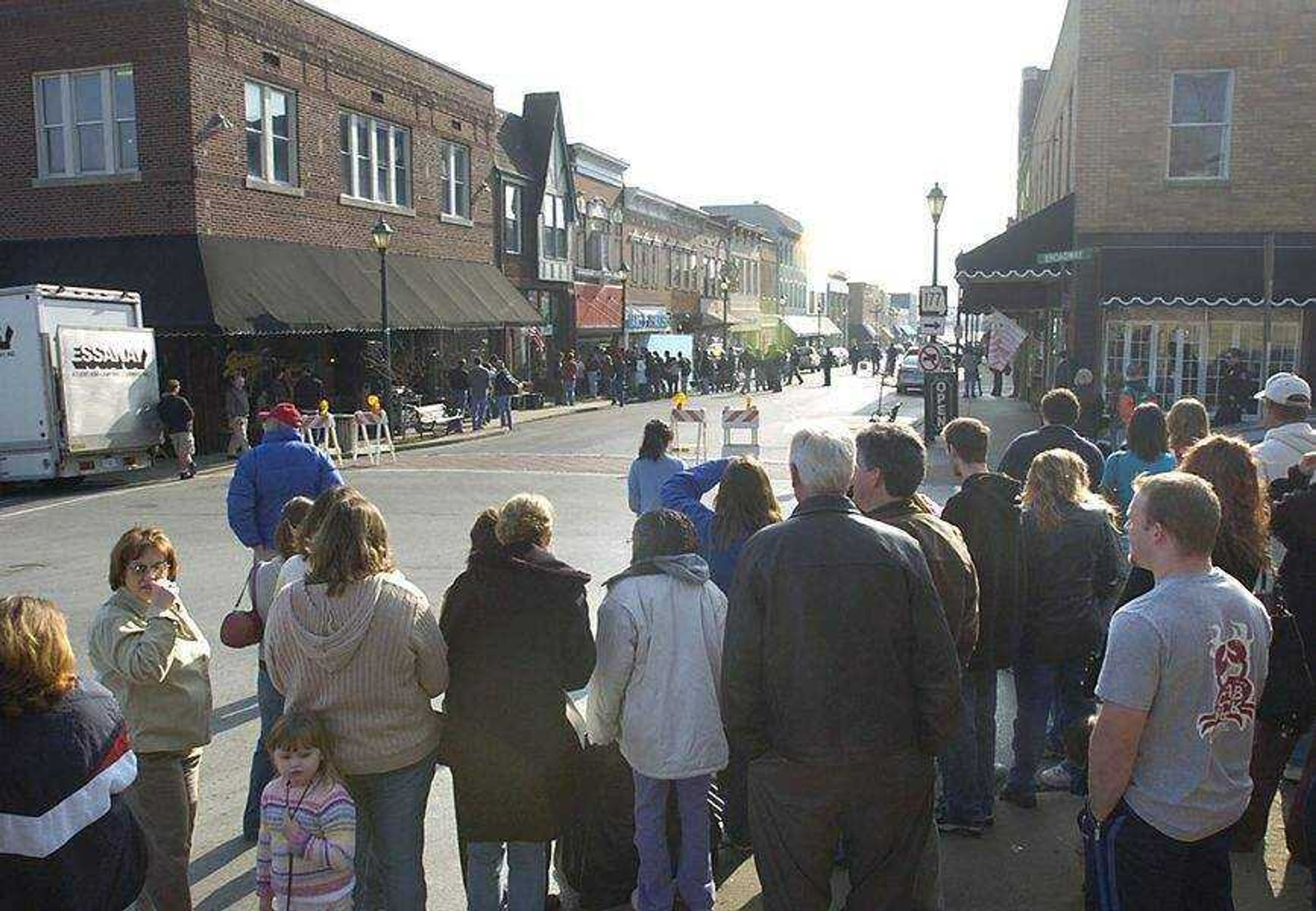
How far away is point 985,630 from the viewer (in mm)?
5320

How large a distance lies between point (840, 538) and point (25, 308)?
56.7 feet

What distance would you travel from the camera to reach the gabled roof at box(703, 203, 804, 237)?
3410 inches

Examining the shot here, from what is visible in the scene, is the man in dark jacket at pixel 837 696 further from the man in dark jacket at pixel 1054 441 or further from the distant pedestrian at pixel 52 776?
the man in dark jacket at pixel 1054 441

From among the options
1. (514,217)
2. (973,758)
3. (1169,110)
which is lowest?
(973,758)

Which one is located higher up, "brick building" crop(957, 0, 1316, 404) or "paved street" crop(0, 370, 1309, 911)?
"brick building" crop(957, 0, 1316, 404)

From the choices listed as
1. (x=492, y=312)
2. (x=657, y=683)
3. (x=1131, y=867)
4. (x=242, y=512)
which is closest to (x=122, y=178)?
(x=492, y=312)

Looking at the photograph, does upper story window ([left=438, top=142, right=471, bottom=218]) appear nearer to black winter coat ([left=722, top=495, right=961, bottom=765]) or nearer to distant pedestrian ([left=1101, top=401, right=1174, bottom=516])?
distant pedestrian ([left=1101, top=401, right=1174, bottom=516])

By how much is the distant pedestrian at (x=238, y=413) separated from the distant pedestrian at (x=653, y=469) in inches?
624

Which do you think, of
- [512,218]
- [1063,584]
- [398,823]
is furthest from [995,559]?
[512,218]

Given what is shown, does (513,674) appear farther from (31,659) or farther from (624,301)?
(624,301)

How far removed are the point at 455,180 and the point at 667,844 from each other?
103ft

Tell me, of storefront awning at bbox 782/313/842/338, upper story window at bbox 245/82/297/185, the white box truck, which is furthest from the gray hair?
storefront awning at bbox 782/313/842/338

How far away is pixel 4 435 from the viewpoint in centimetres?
1761

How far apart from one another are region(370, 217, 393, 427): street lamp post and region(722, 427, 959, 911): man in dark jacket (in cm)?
2207
